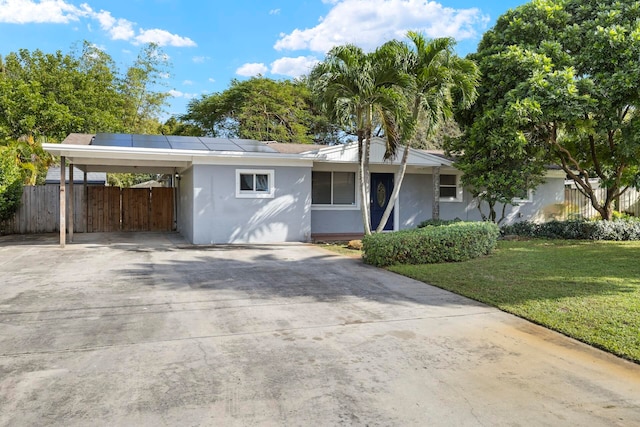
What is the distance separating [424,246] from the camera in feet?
28.7

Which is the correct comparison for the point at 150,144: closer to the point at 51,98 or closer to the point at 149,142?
the point at 149,142

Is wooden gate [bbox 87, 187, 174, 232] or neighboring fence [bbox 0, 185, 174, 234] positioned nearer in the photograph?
neighboring fence [bbox 0, 185, 174, 234]

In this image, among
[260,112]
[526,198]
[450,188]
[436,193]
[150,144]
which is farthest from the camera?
[260,112]

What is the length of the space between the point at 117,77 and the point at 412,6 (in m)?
23.5

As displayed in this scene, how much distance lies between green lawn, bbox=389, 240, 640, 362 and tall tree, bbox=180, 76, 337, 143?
18174mm

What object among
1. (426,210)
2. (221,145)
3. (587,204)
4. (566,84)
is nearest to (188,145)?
(221,145)

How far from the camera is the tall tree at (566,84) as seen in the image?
421 inches

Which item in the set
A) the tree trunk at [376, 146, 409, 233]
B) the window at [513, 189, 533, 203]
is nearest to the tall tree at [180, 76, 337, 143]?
the window at [513, 189, 533, 203]

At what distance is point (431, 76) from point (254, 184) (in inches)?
219

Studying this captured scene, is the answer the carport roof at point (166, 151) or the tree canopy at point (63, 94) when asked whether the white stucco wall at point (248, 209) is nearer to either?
the carport roof at point (166, 151)

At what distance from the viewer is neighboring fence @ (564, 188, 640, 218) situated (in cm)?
1700

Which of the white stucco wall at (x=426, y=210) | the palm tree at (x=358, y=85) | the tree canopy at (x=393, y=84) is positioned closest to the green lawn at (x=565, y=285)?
the tree canopy at (x=393, y=84)

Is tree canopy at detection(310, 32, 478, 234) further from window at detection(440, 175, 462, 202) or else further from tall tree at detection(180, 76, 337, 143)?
tall tree at detection(180, 76, 337, 143)

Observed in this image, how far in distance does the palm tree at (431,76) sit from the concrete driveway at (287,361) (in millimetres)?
5004
